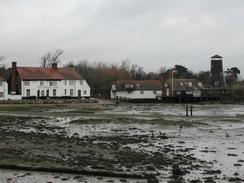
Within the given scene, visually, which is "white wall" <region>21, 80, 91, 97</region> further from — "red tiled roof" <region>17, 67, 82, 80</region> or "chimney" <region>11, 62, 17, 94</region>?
"chimney" <region>11, 62, 17, 94</region>

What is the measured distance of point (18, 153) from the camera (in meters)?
22.2

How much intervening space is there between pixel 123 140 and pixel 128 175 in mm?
13704

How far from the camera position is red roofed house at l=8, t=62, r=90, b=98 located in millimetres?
111000

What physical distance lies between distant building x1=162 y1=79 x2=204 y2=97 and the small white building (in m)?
2.54

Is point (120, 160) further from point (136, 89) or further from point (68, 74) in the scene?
point (136, 89)

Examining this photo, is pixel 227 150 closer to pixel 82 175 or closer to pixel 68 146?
pixel 68 146

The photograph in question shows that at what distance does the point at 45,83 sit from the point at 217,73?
5706 cm

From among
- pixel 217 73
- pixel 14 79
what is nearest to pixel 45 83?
pixel 14 79

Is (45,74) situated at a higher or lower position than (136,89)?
higher

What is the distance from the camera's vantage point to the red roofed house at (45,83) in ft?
364

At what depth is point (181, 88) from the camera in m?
141

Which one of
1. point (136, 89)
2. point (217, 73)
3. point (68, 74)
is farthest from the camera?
point (217, 73)

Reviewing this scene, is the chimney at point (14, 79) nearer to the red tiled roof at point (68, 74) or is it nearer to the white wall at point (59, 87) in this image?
the white wall at point (59, 87)

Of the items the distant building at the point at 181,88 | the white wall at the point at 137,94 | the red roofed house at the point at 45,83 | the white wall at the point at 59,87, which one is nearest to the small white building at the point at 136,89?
the white wall at the point at 137,94
